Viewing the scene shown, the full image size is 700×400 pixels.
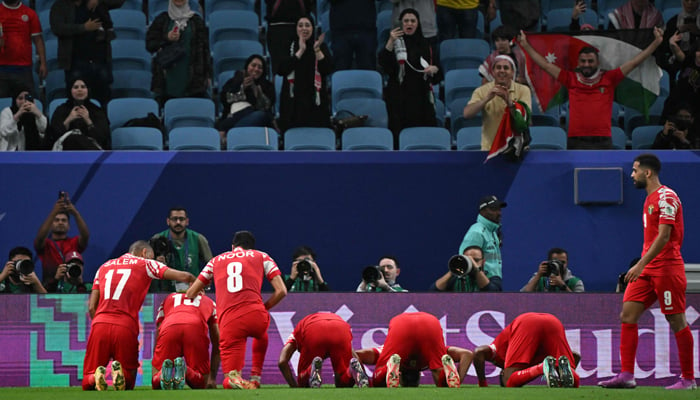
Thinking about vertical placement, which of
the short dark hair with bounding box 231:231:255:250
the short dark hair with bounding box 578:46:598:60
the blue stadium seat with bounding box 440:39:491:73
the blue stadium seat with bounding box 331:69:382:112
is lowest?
the short dark hair with bounding box 231:231:255:250

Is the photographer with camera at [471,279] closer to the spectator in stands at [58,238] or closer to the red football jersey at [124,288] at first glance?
the red football jersey at [124,288]

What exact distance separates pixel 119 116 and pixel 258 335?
520 cm

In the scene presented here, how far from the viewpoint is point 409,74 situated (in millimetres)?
13844

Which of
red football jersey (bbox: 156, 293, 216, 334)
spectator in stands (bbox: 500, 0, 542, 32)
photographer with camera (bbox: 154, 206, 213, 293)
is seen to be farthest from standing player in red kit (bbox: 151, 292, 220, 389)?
spectator in stands (bbox: 500, 0, 542, 32)

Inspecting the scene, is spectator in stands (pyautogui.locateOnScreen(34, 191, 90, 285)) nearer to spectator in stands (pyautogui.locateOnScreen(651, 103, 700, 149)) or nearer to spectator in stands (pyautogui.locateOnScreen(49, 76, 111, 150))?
spectator in stands (pyautogui.locateOnScreen(49, 76, 111, 150))

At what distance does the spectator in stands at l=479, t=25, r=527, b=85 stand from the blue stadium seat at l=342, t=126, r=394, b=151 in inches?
51.1

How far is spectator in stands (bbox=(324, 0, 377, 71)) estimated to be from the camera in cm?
1477

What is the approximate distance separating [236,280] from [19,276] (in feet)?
9.60

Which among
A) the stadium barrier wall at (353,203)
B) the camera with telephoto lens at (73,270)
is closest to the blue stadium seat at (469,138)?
the stadium barrier wall at (353,203)

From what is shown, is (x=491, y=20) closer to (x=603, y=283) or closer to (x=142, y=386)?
(x=603, y=283)

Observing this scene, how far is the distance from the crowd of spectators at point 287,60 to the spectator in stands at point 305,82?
1cm

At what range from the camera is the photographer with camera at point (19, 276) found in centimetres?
1178

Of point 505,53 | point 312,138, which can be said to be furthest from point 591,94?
point 312,138

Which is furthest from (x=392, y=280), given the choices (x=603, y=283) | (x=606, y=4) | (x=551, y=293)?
(x=606, y=4)
